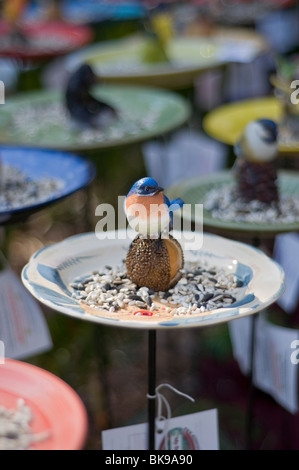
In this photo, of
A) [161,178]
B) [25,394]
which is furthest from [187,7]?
[25,394]

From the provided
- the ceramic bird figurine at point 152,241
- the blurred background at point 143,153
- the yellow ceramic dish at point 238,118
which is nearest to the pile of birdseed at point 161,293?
the ceramic bird figurine at point 152,241

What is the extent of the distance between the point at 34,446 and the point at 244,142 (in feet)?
2.83

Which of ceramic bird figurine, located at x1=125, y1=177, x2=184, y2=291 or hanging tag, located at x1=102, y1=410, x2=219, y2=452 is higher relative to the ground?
ceramic bird figurine, located at x1=125, y1=177, x2=184, y2=291

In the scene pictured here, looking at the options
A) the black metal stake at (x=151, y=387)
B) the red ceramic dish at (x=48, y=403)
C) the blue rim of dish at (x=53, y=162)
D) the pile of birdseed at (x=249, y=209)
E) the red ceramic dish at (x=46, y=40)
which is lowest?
the black metal stake at (x=151, y=387)

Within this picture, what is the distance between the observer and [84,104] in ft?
6.31

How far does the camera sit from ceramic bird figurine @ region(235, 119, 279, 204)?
144 centimetres

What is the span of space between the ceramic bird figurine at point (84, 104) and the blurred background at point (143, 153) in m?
0.09

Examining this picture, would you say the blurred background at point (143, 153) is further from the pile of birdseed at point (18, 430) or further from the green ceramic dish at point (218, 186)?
the pile of birdseed at point (18, 430)

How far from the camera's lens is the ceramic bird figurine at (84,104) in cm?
190

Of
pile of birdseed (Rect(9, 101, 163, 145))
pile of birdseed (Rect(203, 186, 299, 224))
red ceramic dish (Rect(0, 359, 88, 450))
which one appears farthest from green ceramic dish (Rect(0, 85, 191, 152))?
red ceramic dish (Rect(0, 359, 88, 450))

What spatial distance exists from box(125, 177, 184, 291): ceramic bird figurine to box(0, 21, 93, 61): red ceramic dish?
5.61 ft

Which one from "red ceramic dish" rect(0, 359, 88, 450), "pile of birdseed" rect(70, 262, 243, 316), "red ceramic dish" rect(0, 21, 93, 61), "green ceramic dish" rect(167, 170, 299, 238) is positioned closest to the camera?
"red ceramic dish" rect(0, 359, 88, 450)

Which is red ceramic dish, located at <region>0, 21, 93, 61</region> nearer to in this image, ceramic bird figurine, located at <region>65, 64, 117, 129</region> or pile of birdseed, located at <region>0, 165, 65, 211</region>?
ceramic bird figurine, located at <region>65, 64, 117, 129</region>

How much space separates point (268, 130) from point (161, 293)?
508 mm
